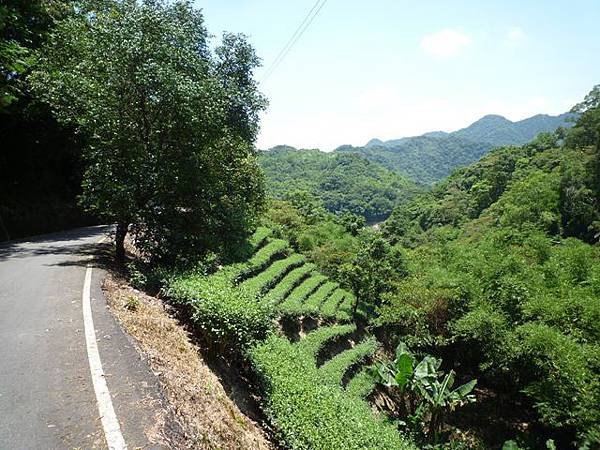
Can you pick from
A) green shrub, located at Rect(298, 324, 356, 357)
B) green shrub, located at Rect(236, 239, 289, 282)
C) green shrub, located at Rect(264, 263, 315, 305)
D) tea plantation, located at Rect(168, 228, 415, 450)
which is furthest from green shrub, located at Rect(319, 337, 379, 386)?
green shrub, located at Rect(236, 239, 289, 282)

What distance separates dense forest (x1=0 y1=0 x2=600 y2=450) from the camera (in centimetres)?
1062

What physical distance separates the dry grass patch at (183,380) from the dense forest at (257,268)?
715 mm

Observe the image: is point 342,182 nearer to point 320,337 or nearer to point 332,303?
point 332,303

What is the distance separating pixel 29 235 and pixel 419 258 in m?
27.5

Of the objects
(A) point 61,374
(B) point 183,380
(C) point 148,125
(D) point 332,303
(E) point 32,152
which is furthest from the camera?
(D) point 332,303

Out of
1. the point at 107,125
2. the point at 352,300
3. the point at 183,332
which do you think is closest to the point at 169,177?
the point at 107,125

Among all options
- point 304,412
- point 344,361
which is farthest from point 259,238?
point 304,412

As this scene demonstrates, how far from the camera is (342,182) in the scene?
439 ft

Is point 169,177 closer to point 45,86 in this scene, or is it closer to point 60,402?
point 45,86

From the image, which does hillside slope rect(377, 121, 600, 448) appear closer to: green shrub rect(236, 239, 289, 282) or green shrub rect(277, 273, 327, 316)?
green shrub rect(277, 273, 327, 316)

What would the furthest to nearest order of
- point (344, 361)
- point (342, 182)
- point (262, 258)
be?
point (342, 182), point (262, 258), point (344, 361)

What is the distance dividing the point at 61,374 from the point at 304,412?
17.3 feet

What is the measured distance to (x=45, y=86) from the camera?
52.0ft

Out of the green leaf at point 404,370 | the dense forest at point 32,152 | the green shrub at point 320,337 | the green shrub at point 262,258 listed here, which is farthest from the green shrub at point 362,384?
the dense forest at point 32,152
